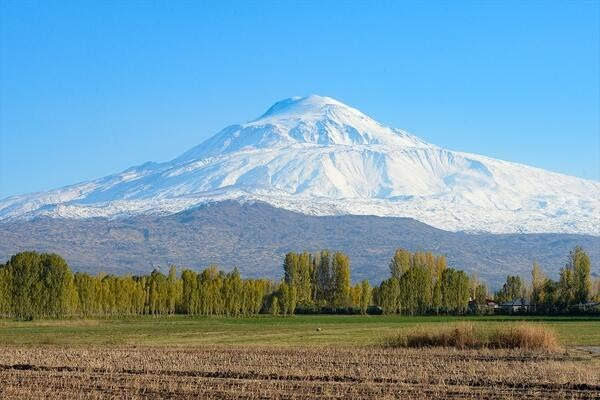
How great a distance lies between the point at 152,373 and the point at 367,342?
19.3 m

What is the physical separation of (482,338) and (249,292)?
212ft

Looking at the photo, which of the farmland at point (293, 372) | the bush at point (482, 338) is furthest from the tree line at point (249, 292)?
the bush at point (482, 338)

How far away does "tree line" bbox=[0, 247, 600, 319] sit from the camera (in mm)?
84500

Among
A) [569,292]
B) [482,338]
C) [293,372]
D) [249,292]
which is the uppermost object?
[569,292]

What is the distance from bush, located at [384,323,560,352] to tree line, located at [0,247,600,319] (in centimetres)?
4781

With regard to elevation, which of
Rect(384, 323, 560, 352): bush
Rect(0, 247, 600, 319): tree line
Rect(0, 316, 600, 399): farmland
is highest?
Rect(0, 247, 600, 319): tree line

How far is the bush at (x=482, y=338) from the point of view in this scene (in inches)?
1571

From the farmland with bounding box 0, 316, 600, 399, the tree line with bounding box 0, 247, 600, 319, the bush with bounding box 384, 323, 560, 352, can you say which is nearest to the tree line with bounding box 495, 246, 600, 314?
the tree line with bounding box 0, 247, 600, 319

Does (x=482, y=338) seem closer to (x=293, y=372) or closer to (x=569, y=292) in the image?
(x=293, y=372)

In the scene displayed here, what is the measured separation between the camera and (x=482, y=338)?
40812 mm

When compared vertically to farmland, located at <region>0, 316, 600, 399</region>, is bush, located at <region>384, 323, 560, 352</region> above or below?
above

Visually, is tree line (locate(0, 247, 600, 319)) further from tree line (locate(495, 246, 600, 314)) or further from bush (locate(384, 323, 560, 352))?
bush (locate(384, 323, 560, 352))

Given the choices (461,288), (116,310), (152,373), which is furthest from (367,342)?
(461,288)

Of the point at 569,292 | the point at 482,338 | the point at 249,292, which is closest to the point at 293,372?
the point at 482,338
